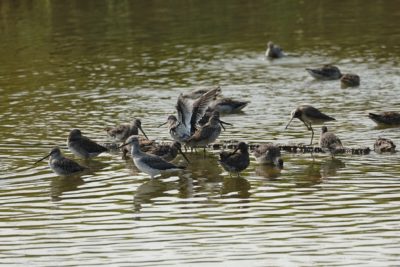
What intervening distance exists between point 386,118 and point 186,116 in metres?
3.52

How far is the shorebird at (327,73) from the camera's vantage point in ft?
83.8

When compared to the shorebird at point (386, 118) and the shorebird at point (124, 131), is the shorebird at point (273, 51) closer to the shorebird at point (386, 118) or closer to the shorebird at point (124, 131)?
the shorebird at point (386, 118)

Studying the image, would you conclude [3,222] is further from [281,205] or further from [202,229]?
[281,205]

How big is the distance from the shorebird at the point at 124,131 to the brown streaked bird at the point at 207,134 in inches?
40.7

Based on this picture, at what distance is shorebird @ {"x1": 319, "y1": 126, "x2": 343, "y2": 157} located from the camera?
18094 millimetres

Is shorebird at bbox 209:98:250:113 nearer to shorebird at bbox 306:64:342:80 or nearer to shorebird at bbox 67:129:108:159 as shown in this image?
shorebird at bbox 306:64:342:80

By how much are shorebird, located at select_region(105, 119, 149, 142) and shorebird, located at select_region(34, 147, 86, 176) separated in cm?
217

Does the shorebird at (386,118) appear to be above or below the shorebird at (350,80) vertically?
above

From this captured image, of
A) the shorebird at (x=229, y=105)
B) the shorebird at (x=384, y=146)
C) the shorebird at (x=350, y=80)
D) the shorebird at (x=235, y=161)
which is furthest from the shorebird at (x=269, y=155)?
the shorebird at (x=350, y=80)

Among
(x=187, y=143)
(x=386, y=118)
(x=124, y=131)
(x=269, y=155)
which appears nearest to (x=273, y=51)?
(x=386, y=118)

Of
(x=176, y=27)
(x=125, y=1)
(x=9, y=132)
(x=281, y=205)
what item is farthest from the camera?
(x=125, y=1)

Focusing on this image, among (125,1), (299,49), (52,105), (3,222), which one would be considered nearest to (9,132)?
(52,105)

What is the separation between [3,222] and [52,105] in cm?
927

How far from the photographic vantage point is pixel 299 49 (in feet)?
98.5
